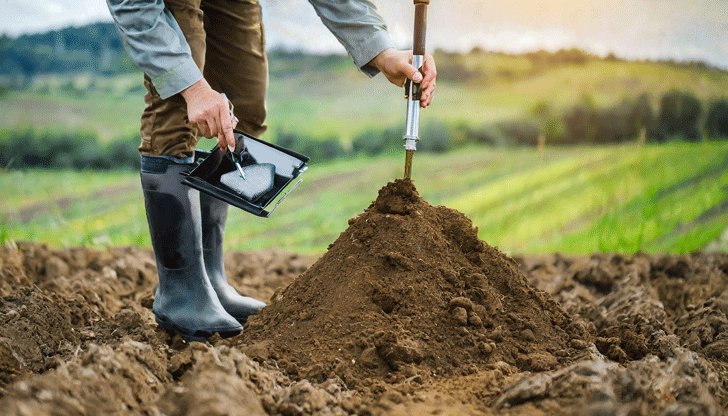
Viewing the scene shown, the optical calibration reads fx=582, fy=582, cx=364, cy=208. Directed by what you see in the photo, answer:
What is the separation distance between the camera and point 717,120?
4.12 metres

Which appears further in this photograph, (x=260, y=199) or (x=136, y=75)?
(x=136, y=75)

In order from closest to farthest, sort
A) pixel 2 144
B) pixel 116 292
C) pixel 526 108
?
pixel 116 292 → pixel 2 144 → pixel 526 108

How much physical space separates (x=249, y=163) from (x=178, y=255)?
379mm

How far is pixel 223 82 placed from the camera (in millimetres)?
2123

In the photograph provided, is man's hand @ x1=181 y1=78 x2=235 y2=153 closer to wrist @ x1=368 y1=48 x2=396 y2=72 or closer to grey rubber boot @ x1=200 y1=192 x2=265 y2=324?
grey rubber boot @ x1=200 y1=192 x2=265 y2=324

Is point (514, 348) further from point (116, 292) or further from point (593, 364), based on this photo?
point (116, 292)

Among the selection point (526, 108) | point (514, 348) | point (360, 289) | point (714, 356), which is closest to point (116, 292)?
point (360, 289)

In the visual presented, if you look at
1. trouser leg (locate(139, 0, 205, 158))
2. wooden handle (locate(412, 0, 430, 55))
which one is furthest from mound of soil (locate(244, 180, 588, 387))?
trouser leg (locate(139, 0, 205, 158))

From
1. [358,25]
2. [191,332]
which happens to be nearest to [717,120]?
[358,25]

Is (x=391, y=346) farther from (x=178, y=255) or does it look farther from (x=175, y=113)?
(x=175, y=113)

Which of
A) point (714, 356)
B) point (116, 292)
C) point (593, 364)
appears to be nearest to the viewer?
point (593, 364)

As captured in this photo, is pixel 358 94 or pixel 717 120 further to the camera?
pixel 358 94

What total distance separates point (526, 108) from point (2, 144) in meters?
3.83

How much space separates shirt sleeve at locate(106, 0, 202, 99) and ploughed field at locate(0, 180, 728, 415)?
68 cm
